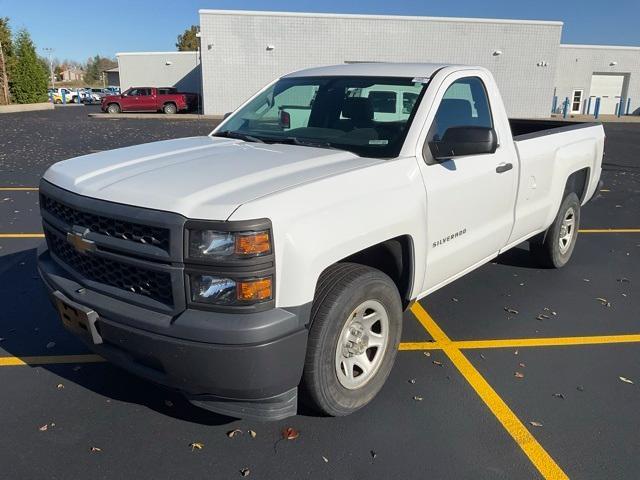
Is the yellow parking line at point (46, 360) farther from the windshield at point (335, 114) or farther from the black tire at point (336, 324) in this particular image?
the windshield at point (335, 114)

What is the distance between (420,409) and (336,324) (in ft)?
2.89

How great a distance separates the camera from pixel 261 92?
449cm

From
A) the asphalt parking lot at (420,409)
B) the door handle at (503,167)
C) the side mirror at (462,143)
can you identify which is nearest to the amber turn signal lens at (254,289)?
the asphalt parking lot at (420,409)

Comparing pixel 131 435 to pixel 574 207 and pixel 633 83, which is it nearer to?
pixel 574 207

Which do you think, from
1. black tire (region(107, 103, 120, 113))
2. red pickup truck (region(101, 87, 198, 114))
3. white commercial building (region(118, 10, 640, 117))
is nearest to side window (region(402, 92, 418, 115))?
white commercial building (region(118, 10, 640, 117))

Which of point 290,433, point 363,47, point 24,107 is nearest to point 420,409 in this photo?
point 290,433

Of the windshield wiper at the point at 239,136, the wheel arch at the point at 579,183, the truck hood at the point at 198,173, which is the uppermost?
the windshield wiper at the point at 239,136

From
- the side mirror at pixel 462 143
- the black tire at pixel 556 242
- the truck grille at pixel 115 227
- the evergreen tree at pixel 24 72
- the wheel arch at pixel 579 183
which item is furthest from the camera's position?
the evergreen tree at pixel 24 72

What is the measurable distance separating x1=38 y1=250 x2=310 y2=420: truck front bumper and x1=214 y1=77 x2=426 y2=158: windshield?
1.40 metres

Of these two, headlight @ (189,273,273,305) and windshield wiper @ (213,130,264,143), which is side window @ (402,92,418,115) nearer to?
windshield wiper @ (213,130,264,143)

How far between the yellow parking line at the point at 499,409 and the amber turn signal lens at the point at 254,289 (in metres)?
1.64

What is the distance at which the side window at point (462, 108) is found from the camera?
11.8 feet

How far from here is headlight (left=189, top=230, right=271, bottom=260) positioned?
2295 mm

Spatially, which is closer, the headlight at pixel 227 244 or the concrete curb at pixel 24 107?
the headlight at pixel 227 244
